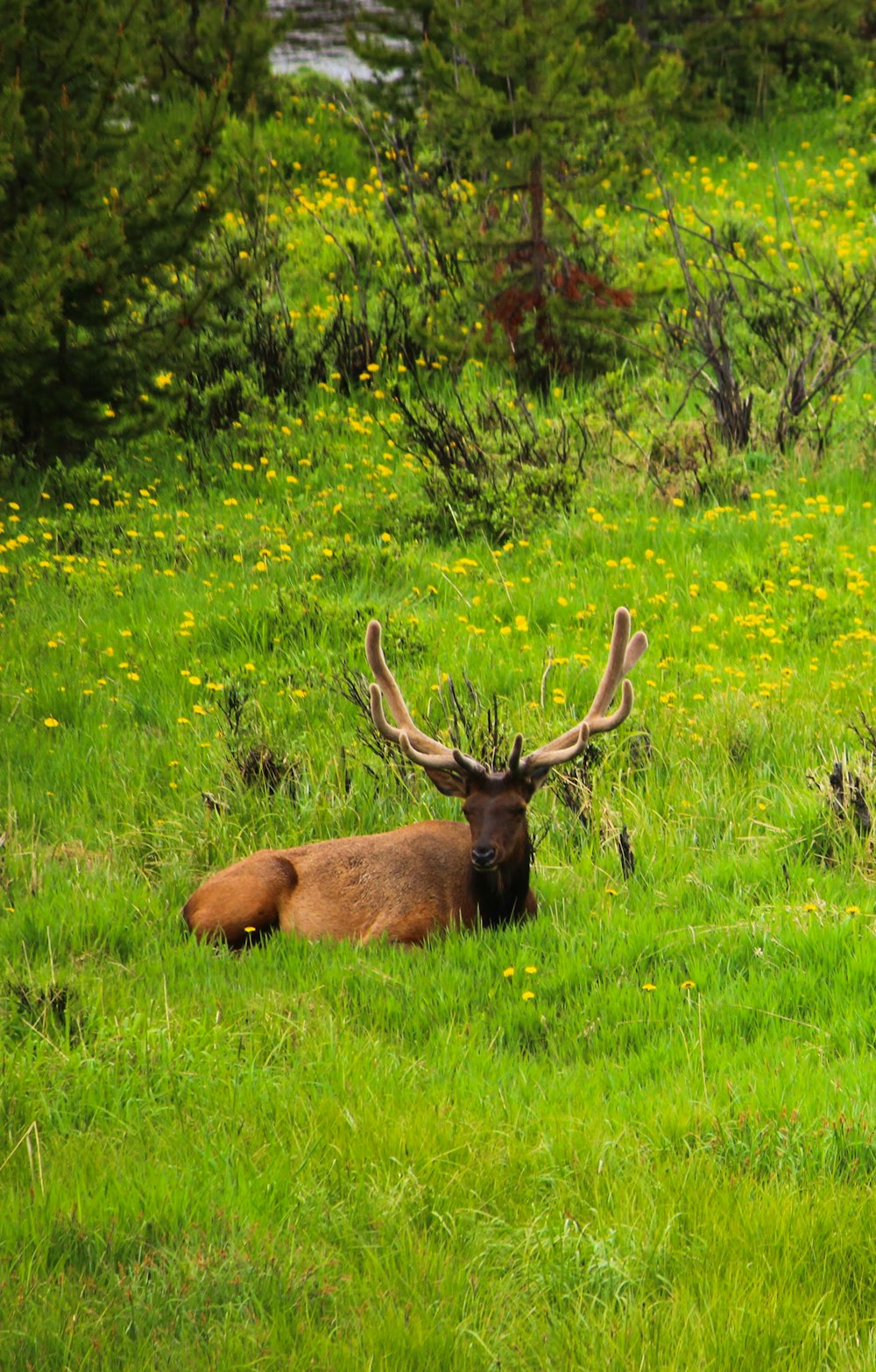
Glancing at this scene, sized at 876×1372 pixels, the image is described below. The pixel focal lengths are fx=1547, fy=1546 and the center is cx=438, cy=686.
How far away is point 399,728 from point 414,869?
0.78 meters

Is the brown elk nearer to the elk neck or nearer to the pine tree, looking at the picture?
the elk neck

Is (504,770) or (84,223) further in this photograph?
(84,223)

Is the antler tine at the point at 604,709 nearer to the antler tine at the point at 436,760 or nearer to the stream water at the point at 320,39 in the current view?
the antler tine at the point at 436,760

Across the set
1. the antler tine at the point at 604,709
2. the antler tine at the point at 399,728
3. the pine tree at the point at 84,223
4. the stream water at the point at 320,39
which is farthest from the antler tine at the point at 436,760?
the stream water at the point at 320,39

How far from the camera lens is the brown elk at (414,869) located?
6.18m

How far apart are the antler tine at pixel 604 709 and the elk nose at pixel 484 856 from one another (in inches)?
19.4

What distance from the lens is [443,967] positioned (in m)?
5.73

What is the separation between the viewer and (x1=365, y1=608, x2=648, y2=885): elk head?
19.9 ft

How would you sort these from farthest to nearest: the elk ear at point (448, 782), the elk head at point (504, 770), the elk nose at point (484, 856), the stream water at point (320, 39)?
the stream water at point (320, 39) < the elk ear at point (448, 782) < the elk head at point (504, 770) < the elk nose at point (484, 856)

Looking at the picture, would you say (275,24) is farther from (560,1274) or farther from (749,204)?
(560,1274)

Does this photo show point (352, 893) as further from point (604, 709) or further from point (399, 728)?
point (604, 709)

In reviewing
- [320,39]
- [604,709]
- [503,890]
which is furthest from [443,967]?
[320,39]

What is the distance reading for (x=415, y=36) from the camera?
18.2 m

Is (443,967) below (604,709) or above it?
below
